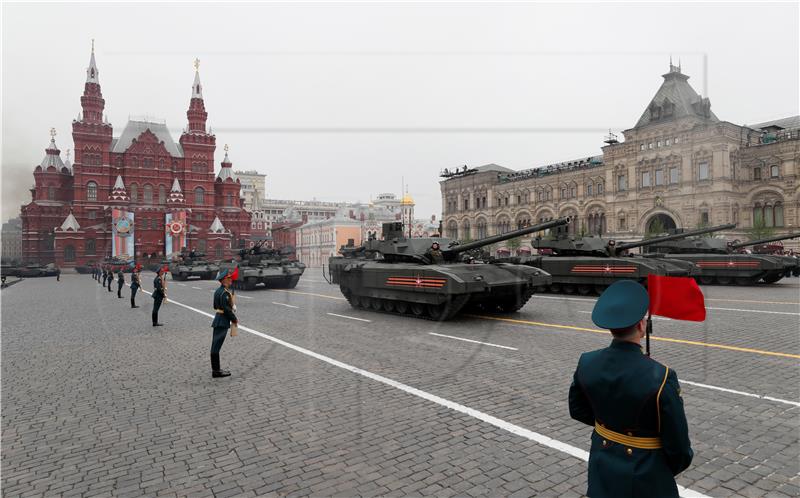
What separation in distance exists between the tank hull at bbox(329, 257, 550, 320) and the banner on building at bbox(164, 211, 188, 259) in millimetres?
59305

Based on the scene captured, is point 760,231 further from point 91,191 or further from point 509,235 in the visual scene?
point 91,191

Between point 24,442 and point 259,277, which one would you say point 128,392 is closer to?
point 24,442

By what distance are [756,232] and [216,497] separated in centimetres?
4730

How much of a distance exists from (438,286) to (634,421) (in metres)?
9.92

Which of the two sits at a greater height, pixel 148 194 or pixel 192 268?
pixel 148 194

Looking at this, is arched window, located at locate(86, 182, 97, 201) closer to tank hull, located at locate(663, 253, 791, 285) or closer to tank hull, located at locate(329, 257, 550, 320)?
tank hull, located at locate(329, 257, 550, 320)

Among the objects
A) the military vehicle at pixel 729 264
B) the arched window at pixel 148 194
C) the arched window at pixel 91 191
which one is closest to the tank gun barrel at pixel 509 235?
the military vehicle at pixel 729 264

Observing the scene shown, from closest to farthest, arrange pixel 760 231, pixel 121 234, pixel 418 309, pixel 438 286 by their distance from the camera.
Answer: pixel 438 286, pixel 418 309, pixel 760 231, pixel 121 234

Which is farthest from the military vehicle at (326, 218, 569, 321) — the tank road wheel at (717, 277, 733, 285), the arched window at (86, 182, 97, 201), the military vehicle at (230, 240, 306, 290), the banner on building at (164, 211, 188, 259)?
the arched window at (86, 182, 97, 201)

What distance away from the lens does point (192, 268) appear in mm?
34312

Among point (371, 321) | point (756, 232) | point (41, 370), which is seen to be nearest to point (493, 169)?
point (756, 232)

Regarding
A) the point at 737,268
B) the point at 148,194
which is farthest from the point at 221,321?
the point at 148,194

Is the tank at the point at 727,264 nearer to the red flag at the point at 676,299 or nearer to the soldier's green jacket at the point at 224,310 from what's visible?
the red flag at the point at 676,299

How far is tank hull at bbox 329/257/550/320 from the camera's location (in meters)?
12.2
